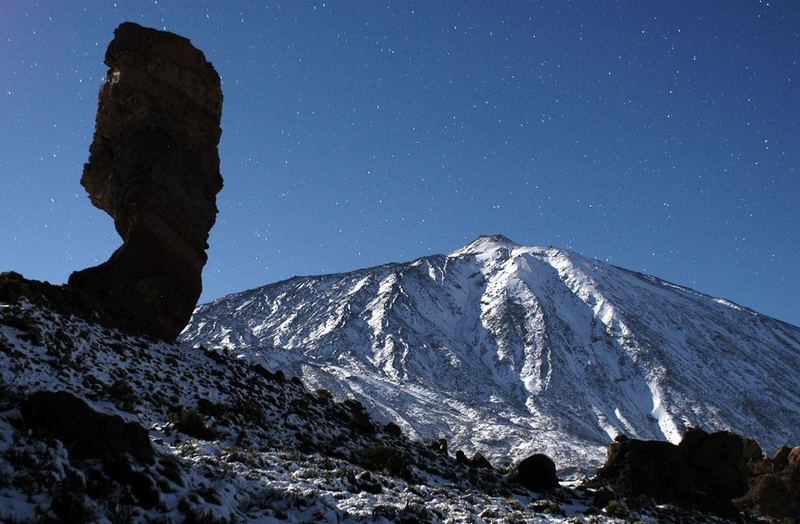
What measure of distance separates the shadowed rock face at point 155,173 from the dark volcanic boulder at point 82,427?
15.5 m

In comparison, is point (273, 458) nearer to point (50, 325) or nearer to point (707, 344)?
point (50, 325)

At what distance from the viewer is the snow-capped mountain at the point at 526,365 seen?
122 metres

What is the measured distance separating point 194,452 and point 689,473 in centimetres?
2396

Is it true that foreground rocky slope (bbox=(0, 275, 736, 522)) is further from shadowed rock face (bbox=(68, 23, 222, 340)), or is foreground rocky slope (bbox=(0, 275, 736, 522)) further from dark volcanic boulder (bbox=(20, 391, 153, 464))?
shadowed rock face (bbox=(68, 23, 222, 340))

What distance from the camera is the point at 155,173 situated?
94.8ft

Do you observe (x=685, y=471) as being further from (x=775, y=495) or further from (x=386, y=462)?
(x=386, y=462)

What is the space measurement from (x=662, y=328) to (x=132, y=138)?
185454mm

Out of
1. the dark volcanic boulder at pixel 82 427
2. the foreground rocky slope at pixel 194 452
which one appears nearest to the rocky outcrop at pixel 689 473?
the foreground rocky slope at pixel 194 452

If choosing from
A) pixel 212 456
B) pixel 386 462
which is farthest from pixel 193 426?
pixel 386 462

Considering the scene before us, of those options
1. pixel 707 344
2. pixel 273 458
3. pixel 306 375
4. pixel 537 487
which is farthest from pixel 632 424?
pixel 273 458

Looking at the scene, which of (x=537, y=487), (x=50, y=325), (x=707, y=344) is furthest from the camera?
(x=707, y=344)

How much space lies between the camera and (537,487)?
81.1 feet

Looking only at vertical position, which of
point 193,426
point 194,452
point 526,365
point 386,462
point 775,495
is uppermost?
point 526,365

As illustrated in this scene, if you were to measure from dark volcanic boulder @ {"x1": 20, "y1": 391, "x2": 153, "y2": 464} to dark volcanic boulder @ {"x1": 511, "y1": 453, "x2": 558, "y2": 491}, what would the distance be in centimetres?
1763
